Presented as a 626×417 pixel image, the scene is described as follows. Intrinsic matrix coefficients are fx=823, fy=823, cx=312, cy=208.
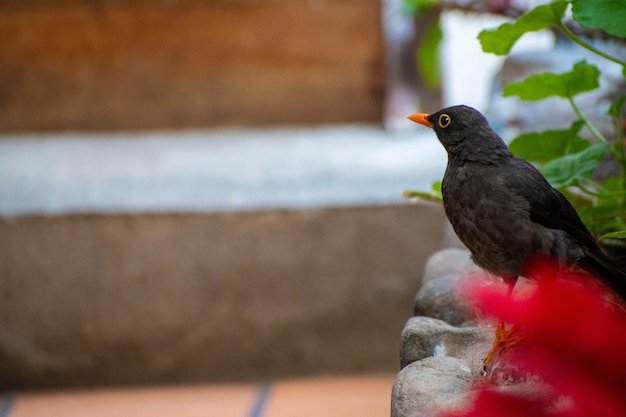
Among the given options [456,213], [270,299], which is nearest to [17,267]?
[270,299]

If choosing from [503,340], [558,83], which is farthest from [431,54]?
[503,340]

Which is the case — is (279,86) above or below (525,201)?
below

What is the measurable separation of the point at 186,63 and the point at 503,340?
1996 millimetres

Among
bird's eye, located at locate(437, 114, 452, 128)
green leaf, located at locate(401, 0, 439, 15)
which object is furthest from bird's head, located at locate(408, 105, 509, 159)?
green leaf, located at locate(401, 0, 439, 15)

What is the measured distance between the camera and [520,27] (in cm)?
103

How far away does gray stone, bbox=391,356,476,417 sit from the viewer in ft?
2.33

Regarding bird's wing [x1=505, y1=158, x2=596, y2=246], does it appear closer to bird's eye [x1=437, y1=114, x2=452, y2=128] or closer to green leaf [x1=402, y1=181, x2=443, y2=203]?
bird's eye [x1=437, y1=114, x2=452, y2=128]

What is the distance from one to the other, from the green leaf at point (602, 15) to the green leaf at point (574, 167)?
146mm

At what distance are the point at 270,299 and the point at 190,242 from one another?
0.80ft

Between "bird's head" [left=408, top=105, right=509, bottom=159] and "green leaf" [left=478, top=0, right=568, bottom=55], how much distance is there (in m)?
0.20

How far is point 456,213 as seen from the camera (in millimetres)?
846

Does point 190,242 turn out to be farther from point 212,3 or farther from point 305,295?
point 212,3

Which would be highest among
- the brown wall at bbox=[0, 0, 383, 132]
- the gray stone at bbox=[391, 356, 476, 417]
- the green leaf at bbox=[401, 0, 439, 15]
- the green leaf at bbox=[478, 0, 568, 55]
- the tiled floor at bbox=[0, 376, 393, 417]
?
the green leaf at bbox=[478, 0, 568, 55]

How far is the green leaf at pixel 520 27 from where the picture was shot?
39.9 inches
